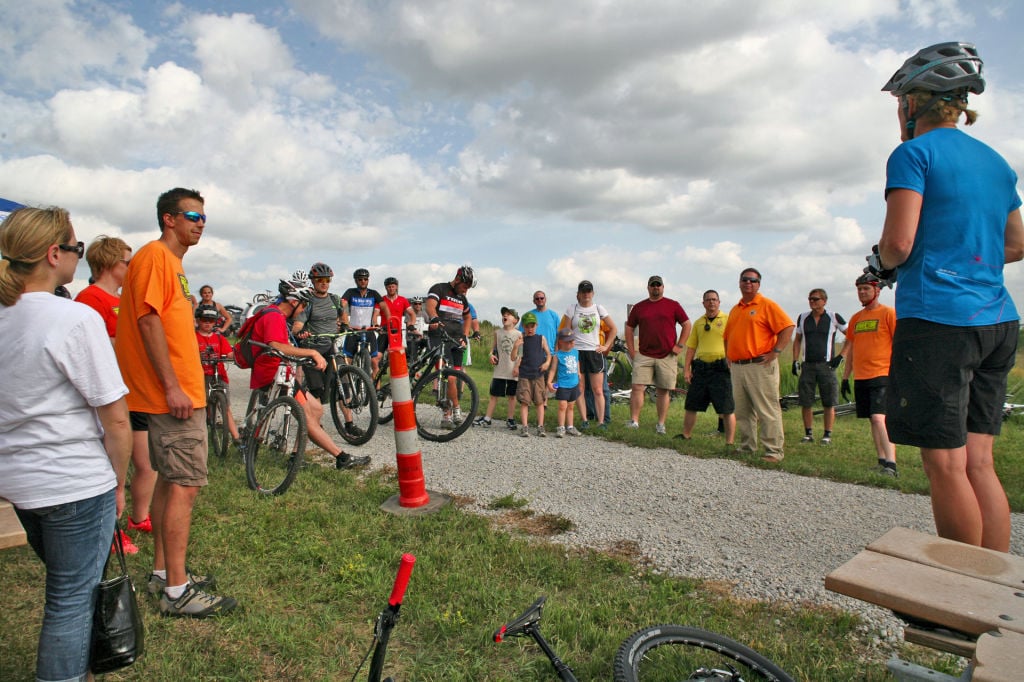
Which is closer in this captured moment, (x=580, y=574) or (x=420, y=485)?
(x=580, y=574)

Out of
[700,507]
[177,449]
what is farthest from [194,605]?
[700,507]

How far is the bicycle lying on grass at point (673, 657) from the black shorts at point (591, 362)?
712 centimetres

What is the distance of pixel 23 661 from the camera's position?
2.91m

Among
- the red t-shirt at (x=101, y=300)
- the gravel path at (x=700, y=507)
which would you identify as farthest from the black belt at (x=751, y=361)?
the red t-shirt at (x=101, y=300)

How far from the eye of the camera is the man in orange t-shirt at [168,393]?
324 centimetres

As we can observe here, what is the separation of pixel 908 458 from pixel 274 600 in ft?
26.0

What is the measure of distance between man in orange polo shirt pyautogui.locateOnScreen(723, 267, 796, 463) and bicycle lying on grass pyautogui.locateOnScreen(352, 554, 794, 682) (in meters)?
5.15

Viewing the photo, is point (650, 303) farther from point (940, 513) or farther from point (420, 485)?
point (940, 513)

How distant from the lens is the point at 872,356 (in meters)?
7.27

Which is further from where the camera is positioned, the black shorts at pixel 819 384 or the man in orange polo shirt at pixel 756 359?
the black shorts at pixel 819 384

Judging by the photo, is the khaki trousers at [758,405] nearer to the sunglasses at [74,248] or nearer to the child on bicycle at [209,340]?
the child on bicycle at [209,340]

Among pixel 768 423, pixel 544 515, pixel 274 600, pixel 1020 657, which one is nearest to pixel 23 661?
pixel 274 600

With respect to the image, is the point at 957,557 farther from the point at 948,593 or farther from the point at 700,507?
the point at 700,507

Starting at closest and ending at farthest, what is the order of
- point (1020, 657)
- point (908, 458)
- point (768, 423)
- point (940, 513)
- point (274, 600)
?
point (1020, 657) → point (940, 513) → point (274, 600) → point (768, 423) → point (908, 458)
